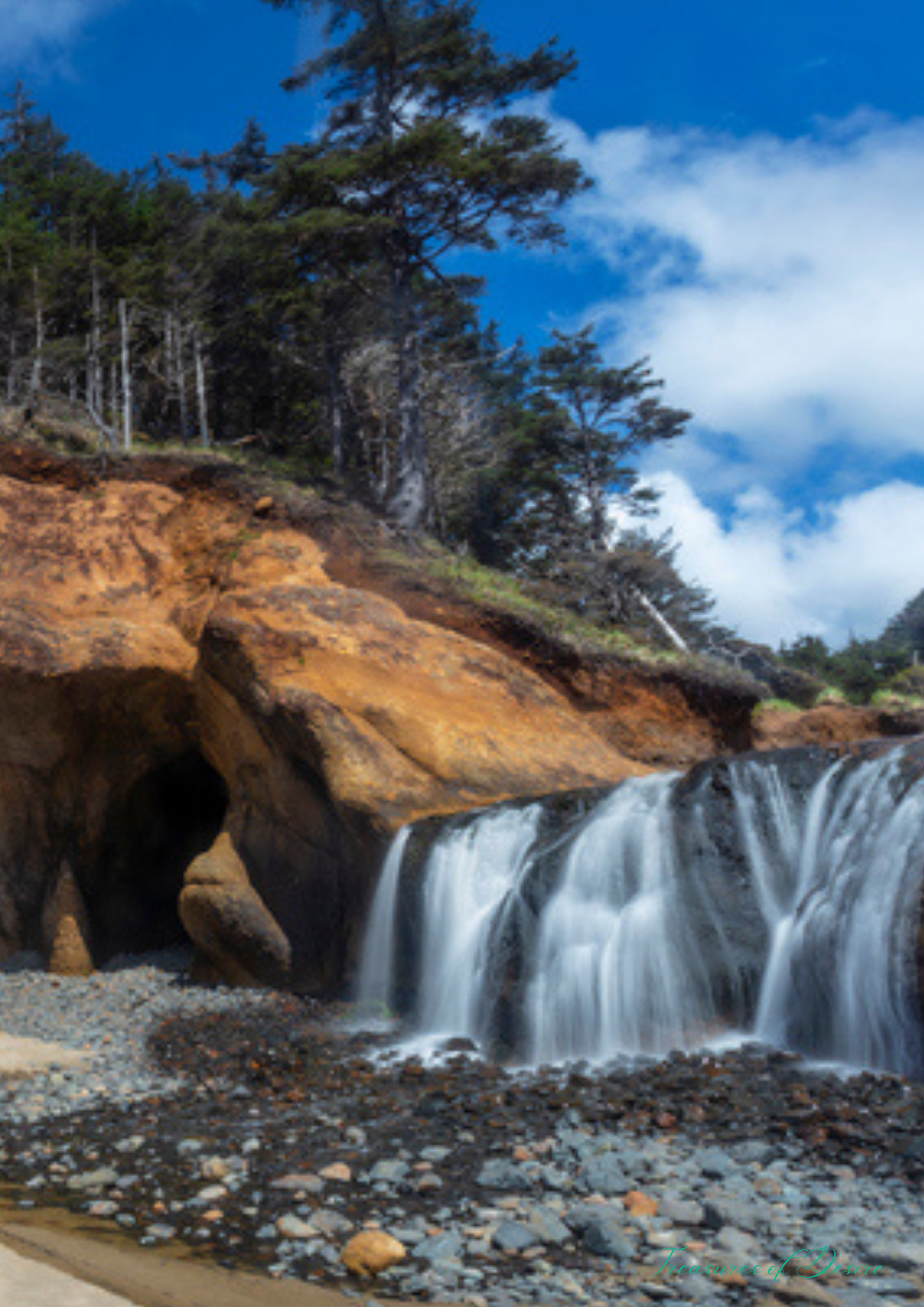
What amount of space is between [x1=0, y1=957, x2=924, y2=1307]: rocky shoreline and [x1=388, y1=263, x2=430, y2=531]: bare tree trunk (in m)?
15.3

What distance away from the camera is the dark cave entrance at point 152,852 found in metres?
15.5

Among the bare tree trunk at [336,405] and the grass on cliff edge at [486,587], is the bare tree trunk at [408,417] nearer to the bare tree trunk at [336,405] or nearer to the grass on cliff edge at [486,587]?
the grass on cliff edge at [486,587]

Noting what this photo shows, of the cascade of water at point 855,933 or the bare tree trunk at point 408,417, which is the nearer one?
the cascade of water at point 855,933

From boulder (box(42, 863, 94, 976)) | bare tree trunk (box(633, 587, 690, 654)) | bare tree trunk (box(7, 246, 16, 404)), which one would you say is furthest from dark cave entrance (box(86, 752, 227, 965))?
bare tree trunk (box(7, 246, 16, 404))

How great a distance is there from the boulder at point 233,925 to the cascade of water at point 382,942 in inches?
68.0

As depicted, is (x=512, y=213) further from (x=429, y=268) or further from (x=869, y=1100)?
(x=869, y=1100)

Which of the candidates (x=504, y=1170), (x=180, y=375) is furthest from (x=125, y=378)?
(x=504, y=1170)

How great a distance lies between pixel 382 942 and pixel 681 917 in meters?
3.63

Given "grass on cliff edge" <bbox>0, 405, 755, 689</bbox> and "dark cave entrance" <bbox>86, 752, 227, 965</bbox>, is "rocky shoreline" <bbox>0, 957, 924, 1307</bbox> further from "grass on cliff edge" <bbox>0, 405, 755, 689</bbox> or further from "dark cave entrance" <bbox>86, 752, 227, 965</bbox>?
"grass on cliff edge" <bbox>0, 405, 755, 689</bbox>

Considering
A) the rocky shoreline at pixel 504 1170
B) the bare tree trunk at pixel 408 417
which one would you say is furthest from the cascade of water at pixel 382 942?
the bare tree trunk at pixel 408 417

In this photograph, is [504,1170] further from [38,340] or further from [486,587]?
[38,340]

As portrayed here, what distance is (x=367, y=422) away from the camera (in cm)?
→ 3328

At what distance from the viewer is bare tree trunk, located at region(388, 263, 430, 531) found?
22438 millimetres

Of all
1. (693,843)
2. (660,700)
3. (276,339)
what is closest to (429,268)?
(276,339)
